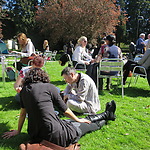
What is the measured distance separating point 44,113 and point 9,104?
247 centimetres

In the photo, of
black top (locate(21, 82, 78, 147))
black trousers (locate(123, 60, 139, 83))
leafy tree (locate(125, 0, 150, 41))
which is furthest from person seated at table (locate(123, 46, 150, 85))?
leafy tree (locate(125, 0, 150, 41))

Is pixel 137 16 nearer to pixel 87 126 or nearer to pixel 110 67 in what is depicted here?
pixel 110 67

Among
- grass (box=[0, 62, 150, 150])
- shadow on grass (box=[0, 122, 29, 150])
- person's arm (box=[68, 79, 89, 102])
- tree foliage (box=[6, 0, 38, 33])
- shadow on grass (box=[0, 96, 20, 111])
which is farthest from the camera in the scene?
tree foliage (box=[6, 0, 38, 33])

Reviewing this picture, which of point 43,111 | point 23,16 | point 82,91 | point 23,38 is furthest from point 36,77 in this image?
point 23,16

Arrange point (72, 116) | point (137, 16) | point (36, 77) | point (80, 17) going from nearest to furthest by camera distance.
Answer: point (36, 77) → point (72, 116) → point (80, 17) → point (137, 16)

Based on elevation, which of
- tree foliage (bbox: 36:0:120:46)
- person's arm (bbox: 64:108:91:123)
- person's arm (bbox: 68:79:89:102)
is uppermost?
tree foliage (bbox: 36:0:120:46)

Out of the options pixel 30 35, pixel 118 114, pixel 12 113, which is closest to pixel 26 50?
pixel 12 113

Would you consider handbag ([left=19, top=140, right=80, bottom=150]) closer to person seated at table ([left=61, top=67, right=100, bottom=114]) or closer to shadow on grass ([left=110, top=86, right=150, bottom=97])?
person seated at table ([left=61, top=67, right=100, bottom=114])

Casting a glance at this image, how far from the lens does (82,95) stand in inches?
135

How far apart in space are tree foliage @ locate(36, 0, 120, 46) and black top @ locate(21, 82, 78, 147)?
17.2 meters

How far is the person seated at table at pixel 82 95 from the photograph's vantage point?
3396 mm

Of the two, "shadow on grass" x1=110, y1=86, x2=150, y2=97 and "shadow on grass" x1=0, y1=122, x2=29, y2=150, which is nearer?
"shadow on grass" x1=0, y1=122, x2=29, y2=150

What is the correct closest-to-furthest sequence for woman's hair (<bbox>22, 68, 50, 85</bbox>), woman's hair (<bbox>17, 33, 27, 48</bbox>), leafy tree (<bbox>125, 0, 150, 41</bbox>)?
woman's hair (<bbox>22, 68, 50, 85</bbox>), woman's hair (<bbox>17, 33, 27, 48</bbox>), leafy tree (<bbox>125, 0, 150, 41</bbox>)

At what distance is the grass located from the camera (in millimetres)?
2715
